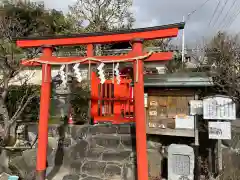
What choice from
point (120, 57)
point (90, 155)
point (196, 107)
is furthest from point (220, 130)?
point (90, 155)

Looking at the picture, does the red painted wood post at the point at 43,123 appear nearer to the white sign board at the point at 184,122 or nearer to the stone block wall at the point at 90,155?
the stone block wall at the point at 90,155

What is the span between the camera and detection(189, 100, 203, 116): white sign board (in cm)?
779

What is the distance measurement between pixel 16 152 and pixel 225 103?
24.2ft

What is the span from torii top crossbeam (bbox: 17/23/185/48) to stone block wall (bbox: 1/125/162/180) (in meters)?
3.66

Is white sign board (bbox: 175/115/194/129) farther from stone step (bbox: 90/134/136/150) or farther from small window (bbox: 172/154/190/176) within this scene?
stone step (bbox: 90/134/136/150)

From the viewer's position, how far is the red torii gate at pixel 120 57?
20.2 feet

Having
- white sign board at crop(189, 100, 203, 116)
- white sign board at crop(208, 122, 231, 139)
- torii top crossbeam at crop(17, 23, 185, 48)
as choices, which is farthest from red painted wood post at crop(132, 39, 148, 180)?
white sign board at crop(189, 100, 203, 116)

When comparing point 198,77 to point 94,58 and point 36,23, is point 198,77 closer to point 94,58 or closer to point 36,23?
point 94,58

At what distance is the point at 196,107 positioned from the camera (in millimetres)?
7848

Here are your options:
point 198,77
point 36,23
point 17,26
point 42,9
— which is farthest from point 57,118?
point 42,9

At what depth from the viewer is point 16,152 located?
955 centimetres

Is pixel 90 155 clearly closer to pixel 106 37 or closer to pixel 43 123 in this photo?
pixel 43 123

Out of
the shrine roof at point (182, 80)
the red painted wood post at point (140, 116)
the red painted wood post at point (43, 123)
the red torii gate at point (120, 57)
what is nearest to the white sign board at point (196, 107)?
the shrine roof at point (182, 80)

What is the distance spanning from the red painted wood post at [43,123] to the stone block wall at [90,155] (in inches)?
45.0
